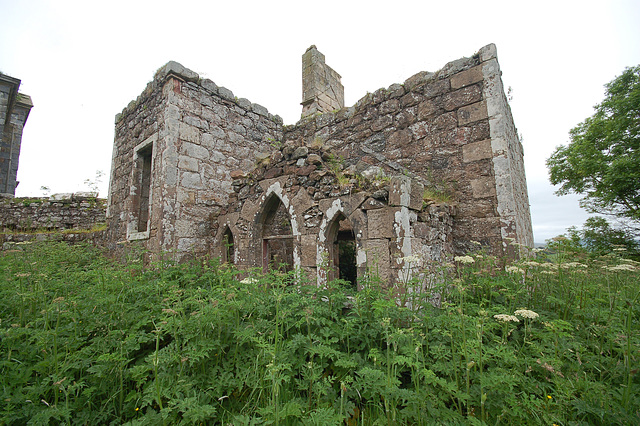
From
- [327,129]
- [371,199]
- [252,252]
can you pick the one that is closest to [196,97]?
[327,129]

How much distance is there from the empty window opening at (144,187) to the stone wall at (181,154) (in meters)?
0.07

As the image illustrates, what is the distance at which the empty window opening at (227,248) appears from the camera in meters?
5.31

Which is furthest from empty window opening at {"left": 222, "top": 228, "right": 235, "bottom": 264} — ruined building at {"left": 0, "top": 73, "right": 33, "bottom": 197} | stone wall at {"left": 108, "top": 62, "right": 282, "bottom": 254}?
ruined building at {"left": 0, "top": 73, "right": 33, "bottom": 197}

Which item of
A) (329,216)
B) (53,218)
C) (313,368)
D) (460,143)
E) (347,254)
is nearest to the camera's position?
(313,368)

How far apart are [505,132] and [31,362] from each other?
6336 mm

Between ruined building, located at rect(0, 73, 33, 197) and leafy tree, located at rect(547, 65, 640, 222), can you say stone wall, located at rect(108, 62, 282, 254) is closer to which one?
ruined building, located at rect(0, 73, 33, 197)

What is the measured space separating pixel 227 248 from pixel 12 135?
51.1 ft

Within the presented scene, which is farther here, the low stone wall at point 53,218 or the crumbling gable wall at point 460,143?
the low stone wall at point 53,218

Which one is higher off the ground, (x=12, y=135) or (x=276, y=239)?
(x=12, y=135)

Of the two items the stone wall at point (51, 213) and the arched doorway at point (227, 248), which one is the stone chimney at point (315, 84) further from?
the stone wall at point (51, 213)

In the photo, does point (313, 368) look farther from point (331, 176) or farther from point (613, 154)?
point (613, 154)

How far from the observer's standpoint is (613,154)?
37.7 ft

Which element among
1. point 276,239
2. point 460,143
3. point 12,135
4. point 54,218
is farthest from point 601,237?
point 12,135

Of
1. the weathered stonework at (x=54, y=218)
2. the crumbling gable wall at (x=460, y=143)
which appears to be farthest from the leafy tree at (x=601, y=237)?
the weathered stonework at (x=54, y=218)
